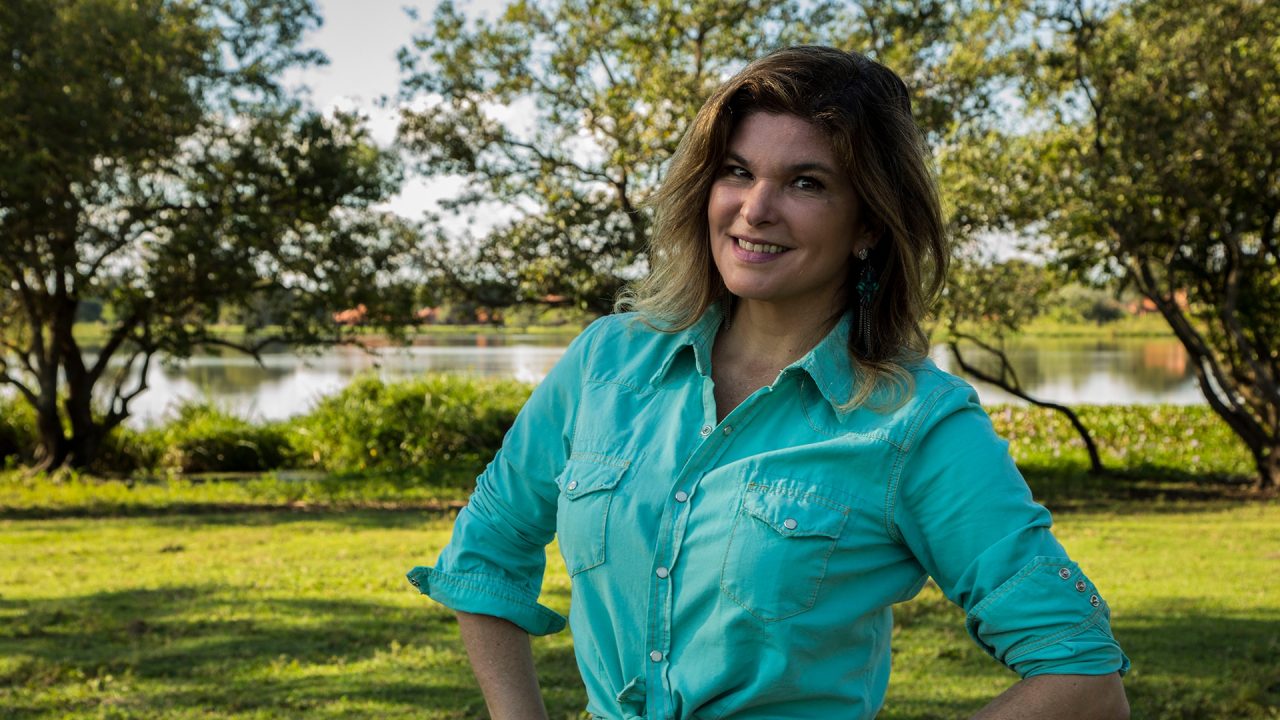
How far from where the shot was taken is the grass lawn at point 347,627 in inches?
208

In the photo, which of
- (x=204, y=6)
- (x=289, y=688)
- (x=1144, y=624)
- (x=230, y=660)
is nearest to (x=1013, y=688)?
(x=289, y=688)

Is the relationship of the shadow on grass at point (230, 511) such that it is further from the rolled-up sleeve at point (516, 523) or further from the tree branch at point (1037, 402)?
the rolled-up sleeve at point (516, 523)

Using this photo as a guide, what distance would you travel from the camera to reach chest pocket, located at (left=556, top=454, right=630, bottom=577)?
174 cm

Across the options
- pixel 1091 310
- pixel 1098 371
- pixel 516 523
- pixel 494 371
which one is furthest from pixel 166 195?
pixel 1091 310

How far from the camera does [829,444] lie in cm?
165

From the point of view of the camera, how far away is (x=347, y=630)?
21.3 ft

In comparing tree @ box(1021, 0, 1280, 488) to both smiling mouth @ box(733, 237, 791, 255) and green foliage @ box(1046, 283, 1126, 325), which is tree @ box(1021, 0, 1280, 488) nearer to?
smiling mouth @ box(733, 237, 791, 255)

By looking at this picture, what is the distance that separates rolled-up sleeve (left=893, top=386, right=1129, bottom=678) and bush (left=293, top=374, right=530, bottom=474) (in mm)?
13420

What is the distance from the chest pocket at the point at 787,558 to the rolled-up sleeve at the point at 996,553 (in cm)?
11

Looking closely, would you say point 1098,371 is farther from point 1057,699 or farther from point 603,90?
point 1057,699

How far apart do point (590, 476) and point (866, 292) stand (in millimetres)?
512

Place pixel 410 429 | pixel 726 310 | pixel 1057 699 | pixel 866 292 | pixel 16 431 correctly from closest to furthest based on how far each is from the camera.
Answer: pixel 1057 699 < pixel 866 292 < pixel 726 310 < pixel 16 431 < pixel 410 429

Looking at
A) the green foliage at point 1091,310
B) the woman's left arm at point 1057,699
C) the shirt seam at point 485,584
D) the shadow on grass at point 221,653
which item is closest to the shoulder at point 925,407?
the woman's left arm at point 1057,699

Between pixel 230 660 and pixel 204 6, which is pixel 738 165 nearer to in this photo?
pixel 230 660
